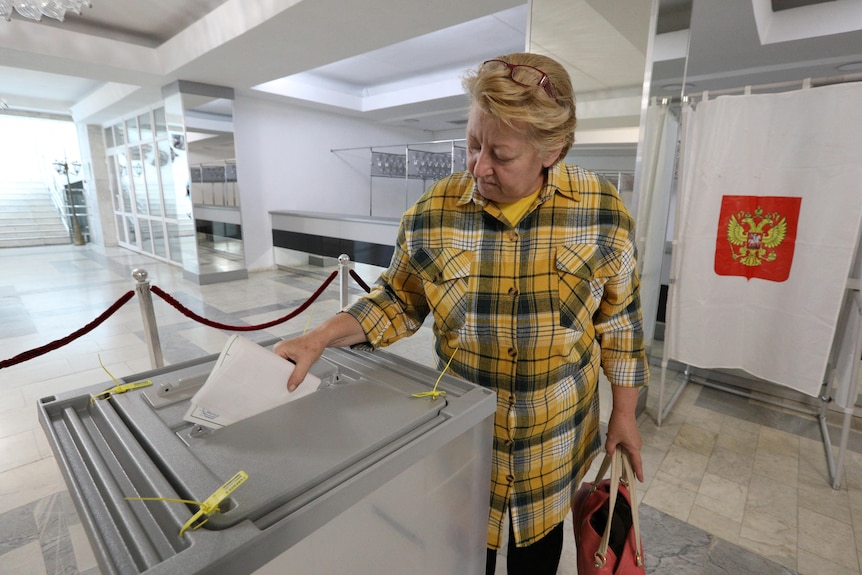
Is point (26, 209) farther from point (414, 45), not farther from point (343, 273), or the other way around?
point (343, 273)

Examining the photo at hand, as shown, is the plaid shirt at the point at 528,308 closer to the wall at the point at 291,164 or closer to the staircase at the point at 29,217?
the wall at the point at 291,164

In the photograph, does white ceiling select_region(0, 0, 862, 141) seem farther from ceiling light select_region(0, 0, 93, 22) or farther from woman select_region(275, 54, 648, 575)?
woman select_region(275, 54, 648, 575)

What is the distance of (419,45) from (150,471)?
573cm

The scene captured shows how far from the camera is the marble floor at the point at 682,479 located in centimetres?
178

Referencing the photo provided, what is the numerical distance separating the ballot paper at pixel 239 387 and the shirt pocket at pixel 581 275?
2.03ft

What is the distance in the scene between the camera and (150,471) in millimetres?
614

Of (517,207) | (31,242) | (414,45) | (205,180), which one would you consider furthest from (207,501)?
(31,242)

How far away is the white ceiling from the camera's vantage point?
2.48 m

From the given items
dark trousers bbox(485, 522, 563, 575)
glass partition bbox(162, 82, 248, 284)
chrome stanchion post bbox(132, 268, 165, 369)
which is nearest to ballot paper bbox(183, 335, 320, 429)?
dark trousers bbox(485, 522, 563, 575)

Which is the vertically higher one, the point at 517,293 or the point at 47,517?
the point at 517,293

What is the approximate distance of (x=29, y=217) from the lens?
11367 millimetres

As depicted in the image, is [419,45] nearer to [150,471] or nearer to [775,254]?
[775,254]

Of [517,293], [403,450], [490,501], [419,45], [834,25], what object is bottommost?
[490,501]

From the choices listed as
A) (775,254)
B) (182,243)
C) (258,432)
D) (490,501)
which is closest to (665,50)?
(775,254)
